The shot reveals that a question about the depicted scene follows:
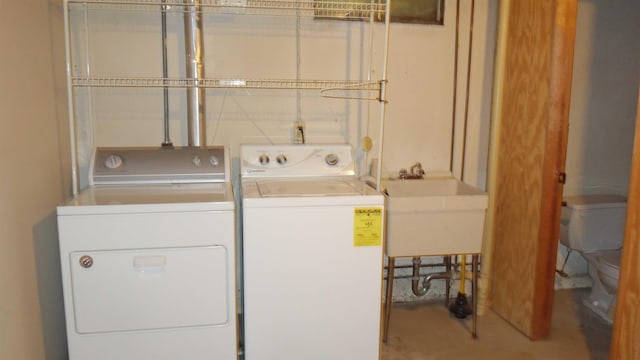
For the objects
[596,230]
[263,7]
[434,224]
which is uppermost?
[263,7]

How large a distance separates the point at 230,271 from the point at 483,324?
1.57 meters

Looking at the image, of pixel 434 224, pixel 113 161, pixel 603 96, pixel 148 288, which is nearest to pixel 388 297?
pixel 434 224

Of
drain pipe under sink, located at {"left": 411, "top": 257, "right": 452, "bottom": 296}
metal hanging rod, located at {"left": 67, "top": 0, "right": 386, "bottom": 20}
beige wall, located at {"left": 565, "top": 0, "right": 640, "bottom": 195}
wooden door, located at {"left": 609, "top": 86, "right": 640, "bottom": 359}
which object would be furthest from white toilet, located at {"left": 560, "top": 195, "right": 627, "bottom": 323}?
metal hanging rod, located at {"left": 67, "top": 0, "right": 386, "bottom": 20}

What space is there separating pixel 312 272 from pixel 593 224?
186 cm

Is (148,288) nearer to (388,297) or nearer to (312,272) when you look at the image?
(312,272)

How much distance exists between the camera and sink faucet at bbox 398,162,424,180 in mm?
2762

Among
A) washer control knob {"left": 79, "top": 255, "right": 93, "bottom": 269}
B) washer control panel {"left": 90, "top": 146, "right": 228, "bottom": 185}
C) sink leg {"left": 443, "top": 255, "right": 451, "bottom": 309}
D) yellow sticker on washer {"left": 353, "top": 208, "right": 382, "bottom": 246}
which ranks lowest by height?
sink leg {"left": 443, "top": 255, "right": 451, "bottom": 309}

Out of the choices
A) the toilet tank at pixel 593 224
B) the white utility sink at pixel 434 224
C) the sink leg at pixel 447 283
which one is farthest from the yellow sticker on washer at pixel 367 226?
the toilet tank at pixel 593 224

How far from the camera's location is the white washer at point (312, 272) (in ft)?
6.30

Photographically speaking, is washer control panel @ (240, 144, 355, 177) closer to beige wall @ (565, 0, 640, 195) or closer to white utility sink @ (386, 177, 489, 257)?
white utility sink @ (386, 177, 489, 257)

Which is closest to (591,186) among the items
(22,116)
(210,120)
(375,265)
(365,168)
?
(365,168)

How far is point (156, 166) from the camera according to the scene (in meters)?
2.21

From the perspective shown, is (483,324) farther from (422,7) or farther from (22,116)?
(22,116)

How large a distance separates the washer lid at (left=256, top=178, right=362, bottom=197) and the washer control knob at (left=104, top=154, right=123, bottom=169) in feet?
2.06
